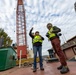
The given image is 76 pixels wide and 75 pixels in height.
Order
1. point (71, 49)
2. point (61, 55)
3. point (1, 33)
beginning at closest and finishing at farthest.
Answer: point (61, 55) → point (71, 49) → point (1, 33)

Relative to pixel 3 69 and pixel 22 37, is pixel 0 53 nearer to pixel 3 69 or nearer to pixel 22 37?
pixel 3 69

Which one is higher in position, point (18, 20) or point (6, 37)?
point (18, 20)

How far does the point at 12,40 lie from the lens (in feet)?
Answer: 106

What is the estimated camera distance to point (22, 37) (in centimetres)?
3041

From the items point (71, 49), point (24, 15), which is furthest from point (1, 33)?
point (71, 49)

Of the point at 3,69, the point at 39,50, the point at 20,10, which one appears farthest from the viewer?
the point at 20,10

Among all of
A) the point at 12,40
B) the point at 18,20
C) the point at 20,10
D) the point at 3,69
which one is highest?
the point at 20,10

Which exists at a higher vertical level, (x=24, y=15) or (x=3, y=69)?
(x=24, y=15)

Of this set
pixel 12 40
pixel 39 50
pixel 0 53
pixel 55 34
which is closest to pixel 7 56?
pixel 0 53

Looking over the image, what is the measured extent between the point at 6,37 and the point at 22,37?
2.93m

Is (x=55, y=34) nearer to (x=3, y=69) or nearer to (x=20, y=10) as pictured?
(x=3, y=69)

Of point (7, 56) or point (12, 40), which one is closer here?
point (7, 56)

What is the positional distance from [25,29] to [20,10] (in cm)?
389

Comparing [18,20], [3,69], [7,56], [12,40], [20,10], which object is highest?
[20,10]
